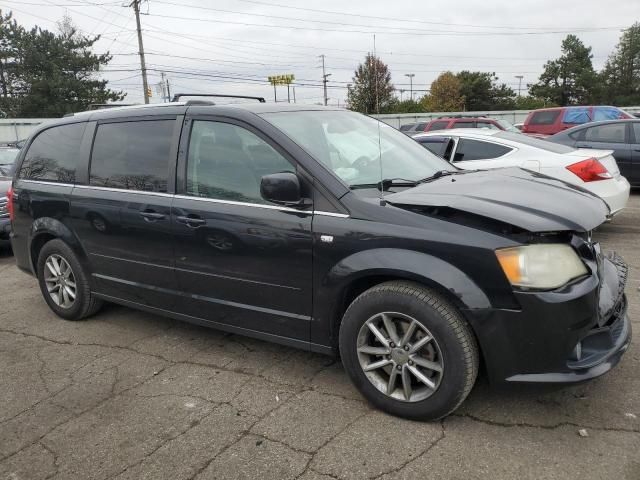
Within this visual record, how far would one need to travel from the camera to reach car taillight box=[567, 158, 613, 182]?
637cm

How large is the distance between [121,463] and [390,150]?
2.58 metres

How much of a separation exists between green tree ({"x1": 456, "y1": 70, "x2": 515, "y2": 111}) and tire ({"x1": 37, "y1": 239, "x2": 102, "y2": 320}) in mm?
67609

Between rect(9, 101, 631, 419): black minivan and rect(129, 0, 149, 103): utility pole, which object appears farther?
rect(129, 0, 149, 103): utility pole

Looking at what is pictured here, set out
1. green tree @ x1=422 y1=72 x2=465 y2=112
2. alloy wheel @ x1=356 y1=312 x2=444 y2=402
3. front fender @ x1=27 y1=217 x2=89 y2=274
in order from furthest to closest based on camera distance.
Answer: green tree @ x1=422 y1=72 x2=465 y2=112, front fender @ x1=27 y1=217 x2=89 y2=274, alloy wheel @ x1=356 y1=312 x2=444 y2=402

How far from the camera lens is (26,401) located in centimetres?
332

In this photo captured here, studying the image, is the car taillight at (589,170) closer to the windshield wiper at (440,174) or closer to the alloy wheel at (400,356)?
the windshield wiper at (440,174)

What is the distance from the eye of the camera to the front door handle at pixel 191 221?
3.42m

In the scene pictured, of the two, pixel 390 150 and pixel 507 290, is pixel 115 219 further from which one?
pixel 507 290

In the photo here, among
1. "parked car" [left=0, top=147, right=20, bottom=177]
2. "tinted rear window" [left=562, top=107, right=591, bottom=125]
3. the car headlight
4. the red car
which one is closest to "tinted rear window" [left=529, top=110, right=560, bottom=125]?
"tinted rear window" [left=562, top=107, right=591, bottom=125]

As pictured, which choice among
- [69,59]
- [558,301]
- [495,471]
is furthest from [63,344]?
[69,59]

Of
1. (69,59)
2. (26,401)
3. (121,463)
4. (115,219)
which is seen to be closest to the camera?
(121,463)

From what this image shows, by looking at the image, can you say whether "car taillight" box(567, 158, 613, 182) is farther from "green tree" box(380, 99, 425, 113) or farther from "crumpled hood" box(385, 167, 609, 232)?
"green tree" box(380, 99, 425, 113)

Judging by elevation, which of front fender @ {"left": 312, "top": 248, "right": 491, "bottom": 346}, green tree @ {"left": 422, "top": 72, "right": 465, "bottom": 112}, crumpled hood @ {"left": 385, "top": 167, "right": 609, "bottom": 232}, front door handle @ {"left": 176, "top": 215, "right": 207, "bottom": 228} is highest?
green tree @ {"left": 422, "top": 72, "right": 465, "bottom": 112}

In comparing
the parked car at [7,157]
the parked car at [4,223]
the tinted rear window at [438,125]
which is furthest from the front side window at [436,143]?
the tinted rear window at [438,125]
